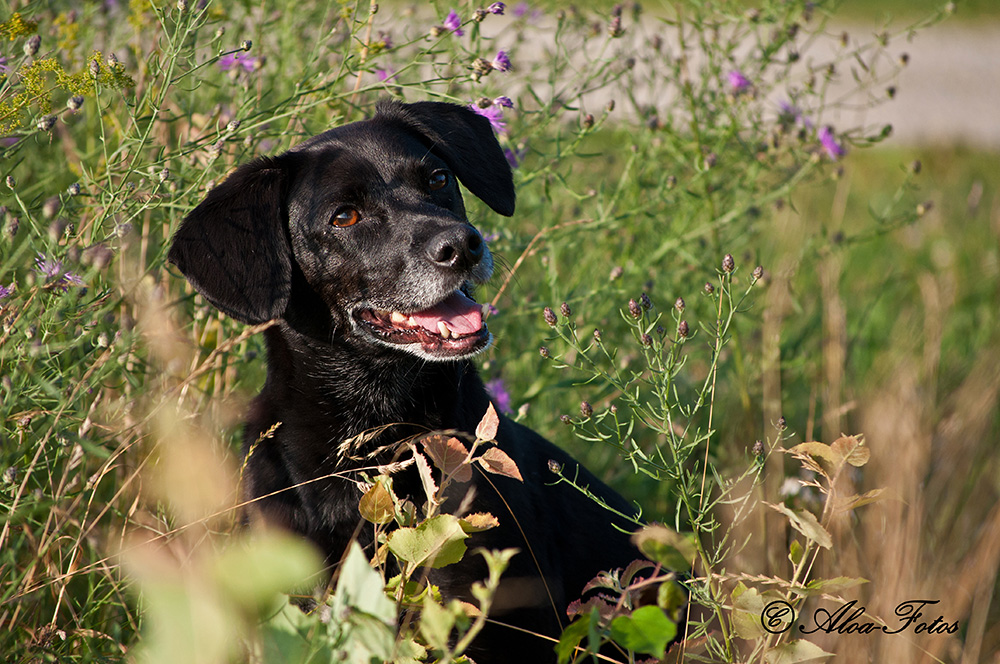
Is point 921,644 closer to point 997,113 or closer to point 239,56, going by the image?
point 239,56

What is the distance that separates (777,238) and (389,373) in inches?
Result: 138

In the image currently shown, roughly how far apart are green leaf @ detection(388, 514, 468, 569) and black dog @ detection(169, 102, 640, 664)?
68 cm

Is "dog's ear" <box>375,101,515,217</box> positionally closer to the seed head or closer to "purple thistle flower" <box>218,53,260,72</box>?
"purple thistle flower" <box>218,53,260,72</box>

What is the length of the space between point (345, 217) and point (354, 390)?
50 cm

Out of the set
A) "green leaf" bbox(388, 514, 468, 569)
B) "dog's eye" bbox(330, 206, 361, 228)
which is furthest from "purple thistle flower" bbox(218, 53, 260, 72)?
"green leaf" bbox(388, 514, 468, 569)

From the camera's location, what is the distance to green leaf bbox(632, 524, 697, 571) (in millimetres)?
1456

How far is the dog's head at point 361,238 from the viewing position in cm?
239

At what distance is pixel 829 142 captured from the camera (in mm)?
3178

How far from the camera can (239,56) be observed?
285 centimetres

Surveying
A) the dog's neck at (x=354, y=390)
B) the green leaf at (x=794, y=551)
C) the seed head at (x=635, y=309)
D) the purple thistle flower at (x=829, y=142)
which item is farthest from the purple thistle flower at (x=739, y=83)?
the green leaf at (x=794, y=551)

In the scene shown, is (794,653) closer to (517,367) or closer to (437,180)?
(437,180)

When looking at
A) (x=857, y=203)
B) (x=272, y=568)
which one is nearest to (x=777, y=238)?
(x=857, y=203)

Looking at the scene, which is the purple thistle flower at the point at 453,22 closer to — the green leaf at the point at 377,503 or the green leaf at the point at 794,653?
the green leaf at the point at 377,503

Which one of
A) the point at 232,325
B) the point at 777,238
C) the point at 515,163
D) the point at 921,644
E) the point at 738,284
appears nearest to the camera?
the point at 921,644
